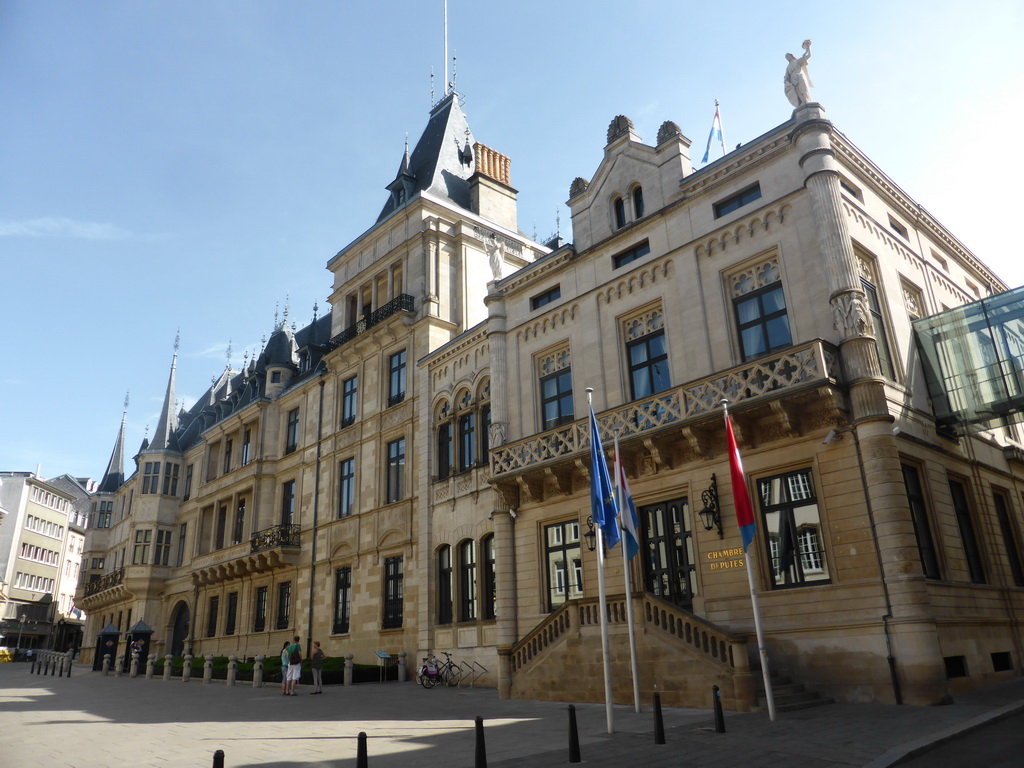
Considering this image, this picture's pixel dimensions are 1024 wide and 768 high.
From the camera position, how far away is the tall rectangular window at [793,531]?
15336 mm

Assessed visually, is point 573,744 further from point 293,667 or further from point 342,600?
point 342,600

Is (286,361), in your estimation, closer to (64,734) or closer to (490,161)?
(490,161)

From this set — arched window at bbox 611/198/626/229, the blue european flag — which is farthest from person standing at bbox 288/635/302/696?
arched window at bbox 611/198/626/229

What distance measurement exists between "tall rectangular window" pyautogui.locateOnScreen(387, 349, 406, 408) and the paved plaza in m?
14.3

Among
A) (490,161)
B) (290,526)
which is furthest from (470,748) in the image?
(490,161)

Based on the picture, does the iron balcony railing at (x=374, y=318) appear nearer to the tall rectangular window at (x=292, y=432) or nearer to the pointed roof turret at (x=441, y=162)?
the tall rectangular window at (x=292, y=432)

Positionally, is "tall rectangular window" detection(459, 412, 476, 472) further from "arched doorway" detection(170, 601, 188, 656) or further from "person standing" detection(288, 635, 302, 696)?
"arched doorway" detection(170, 601, 188, 656)

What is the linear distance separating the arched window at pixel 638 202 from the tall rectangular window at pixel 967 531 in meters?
10.5

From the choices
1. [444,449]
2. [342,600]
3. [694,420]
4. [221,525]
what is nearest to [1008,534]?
[694,420]

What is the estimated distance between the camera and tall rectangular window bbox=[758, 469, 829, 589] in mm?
15336

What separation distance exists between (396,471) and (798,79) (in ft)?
63.9

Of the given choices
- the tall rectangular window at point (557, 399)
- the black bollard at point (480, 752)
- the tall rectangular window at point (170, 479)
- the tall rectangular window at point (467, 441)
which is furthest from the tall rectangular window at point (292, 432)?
the black bollard at point (480, 752)

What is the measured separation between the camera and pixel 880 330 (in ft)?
57.1

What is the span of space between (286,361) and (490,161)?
50.1ft
